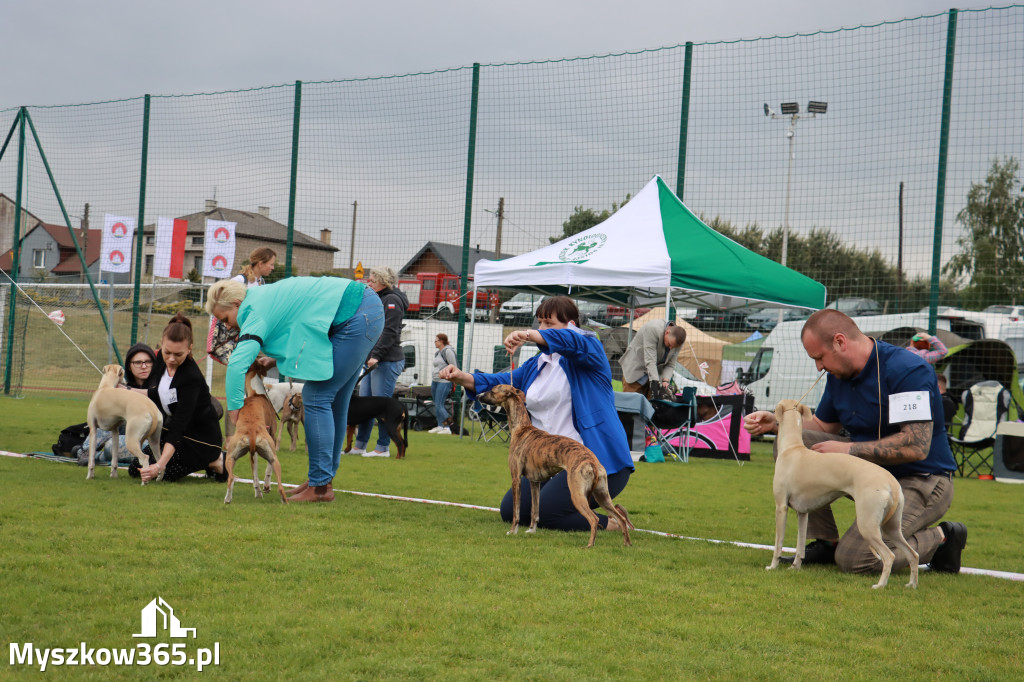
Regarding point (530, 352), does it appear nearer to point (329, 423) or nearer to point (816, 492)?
point (329, 423)

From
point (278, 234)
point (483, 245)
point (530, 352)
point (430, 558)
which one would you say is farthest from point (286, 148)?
point (430, 558)

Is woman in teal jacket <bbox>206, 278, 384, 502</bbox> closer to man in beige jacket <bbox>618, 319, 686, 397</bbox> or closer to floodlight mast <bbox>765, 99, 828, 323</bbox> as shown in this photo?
man in beige jacket <bbox>618, 319, 686, 397</bbox>

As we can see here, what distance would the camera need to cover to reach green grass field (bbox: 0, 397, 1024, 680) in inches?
104

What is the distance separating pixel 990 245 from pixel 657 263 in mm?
5134

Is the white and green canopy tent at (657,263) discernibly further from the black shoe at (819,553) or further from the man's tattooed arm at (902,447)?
the man's tattooed arm at (902,447)

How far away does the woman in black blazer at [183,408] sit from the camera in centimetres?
A: 626

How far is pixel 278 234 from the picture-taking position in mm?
13719

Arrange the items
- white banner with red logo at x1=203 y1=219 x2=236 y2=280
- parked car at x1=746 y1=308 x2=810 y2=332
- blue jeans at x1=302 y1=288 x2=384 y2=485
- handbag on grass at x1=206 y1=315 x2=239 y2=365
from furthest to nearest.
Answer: white banner with red logo at x1=203 y1=219 x2=236 y2=280
parked car at x1=746 y1=308 x2=810 y2=332
handbag on grass at x1=206 y1=315 x2=239 y2=365
blue jeans at x1=302 y1=288 x2=384 y2=485

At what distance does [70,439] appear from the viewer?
7559 mm

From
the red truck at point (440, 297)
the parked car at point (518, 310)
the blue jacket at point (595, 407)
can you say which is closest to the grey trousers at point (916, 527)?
the blue jacket at point (595, 407)

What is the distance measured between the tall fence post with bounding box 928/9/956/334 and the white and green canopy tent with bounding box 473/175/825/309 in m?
1.31

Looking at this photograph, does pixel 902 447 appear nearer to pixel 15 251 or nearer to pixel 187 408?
pixel 187 408

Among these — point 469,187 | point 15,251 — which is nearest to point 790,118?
point 469,187

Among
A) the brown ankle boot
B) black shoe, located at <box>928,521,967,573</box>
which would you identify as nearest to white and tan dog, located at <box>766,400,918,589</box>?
black shoe, located at <box>928,521,967,573</box>
